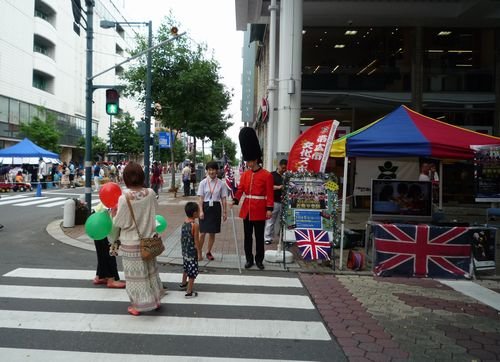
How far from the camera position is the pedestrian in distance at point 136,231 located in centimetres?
519

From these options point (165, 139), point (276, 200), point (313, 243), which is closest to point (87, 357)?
point (313, 243)

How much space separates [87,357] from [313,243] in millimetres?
4822

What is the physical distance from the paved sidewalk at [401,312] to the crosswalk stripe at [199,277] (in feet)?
1.37

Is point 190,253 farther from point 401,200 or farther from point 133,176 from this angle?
point 401,200

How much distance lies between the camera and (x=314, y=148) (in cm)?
844

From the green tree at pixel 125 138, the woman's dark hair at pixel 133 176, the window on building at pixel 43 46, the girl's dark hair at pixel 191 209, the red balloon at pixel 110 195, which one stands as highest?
the window on building at pixel 43 46

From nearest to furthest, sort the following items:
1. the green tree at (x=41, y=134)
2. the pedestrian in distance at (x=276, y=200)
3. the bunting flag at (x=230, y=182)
A: the pedestrian in distance at (x=276, y=200), the bunting flag at (x=230, y=182), the green tree at (x=41, y=134)

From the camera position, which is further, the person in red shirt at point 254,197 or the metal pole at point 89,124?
the metal pole at point 89,124

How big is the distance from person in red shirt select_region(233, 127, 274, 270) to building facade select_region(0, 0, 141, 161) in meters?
33.2

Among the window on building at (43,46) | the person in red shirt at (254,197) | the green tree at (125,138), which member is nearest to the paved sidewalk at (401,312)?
the person in red shirt at (254,197)

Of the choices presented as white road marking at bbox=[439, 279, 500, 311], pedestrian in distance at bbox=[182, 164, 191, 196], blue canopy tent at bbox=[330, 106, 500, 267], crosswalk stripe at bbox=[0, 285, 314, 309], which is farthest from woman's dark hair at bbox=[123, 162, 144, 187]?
pedestrian in distance at bbox=[182, 164, 191, 196]

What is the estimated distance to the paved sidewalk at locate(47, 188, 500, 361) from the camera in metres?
4.51

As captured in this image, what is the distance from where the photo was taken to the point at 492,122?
18.3 metres

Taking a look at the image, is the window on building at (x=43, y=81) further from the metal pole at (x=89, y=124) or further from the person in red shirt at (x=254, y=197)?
the person in red shirt at (x=254, y=197)
